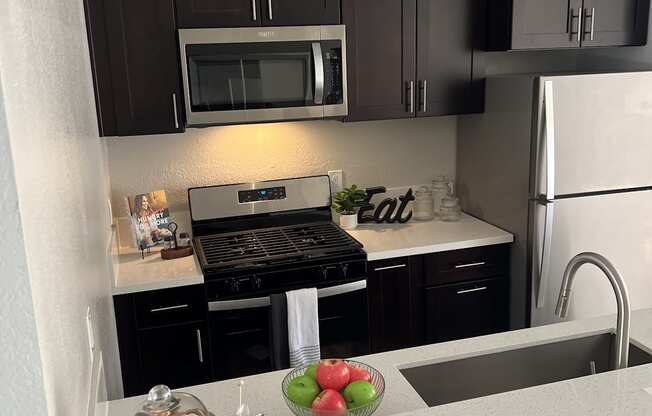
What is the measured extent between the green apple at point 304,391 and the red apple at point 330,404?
21 millimetres

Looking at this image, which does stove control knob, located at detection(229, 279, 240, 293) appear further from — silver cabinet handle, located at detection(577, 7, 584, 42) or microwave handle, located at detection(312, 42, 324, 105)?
silver cabinet handle, located at detection(577, 7, 584, 42)

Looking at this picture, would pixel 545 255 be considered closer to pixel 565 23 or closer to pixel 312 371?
pixel 565 23

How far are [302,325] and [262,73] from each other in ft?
3.63

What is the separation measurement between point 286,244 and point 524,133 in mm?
1191

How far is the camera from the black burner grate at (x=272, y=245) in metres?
2.69

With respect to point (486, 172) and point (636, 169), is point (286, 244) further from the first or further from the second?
point (636, 169)

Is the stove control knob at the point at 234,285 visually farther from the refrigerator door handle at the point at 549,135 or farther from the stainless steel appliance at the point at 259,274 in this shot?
the refrigerator door handle at the point at 549,135

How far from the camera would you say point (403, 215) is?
3.38m

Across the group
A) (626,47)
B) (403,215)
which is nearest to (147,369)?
(403,215)

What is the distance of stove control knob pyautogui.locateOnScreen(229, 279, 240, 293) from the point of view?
2596 mm

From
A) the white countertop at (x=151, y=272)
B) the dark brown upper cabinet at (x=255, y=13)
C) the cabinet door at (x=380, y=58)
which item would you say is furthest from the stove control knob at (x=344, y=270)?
the dark brown upper cabinet at (x=255, y=13)

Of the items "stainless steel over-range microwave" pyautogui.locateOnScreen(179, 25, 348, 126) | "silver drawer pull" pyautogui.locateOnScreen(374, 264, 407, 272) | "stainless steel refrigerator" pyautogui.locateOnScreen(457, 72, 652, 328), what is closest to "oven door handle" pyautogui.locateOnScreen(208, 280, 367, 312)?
"silver drawer pull" pyautogui.locateOnScreen(374, 264, 407, 272)

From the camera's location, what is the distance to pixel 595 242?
9.34 ft

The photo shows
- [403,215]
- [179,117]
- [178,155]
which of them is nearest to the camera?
[179,117]
